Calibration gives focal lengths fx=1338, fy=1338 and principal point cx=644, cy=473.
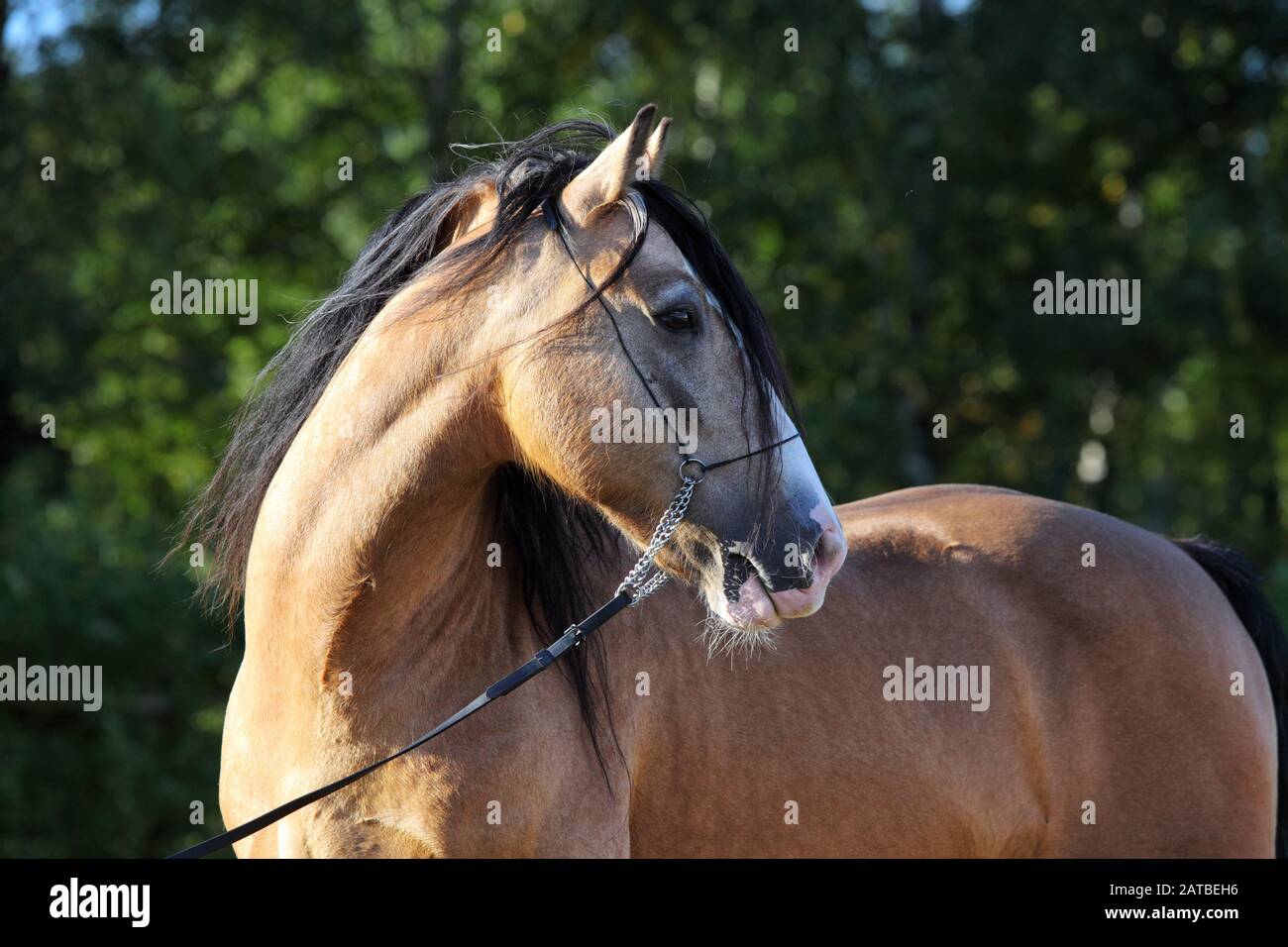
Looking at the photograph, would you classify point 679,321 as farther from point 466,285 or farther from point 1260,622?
point 1260,622

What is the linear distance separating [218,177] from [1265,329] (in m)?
13.2

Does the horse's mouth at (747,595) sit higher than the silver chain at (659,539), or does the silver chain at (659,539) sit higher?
the silver chain at (659,539)

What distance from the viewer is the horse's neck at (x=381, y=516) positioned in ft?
10.5

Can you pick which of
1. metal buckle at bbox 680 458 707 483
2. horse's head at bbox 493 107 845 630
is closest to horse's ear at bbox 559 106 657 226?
horse's head at bbox 493 107 845 630

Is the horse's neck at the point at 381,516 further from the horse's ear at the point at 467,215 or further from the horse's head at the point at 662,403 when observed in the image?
the horse's ear at the point at 467,215

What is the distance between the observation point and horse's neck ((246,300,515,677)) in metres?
3.21

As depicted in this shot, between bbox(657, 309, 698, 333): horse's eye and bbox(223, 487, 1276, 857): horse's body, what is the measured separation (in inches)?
32.2

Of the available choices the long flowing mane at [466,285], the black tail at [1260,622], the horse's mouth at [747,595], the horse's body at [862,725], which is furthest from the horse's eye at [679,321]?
the black tail at [1260,622]

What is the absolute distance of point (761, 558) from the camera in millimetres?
3090

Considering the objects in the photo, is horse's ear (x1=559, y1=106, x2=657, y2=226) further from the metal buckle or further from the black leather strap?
the black leather strap

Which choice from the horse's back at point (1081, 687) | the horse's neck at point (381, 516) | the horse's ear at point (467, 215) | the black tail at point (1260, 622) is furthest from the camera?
the black tail at point (1260, 622)

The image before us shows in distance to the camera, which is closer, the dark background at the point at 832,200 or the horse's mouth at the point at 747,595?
the horse's mouth at the point at 747,595

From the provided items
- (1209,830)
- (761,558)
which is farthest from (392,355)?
(1209,830)

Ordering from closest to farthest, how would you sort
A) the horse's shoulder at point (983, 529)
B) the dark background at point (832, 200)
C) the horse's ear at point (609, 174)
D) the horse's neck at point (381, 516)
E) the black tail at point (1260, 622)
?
the horse's ear at point (609, 174) < the horse's neck at point (381, 516) < the horse's shoulder at point (983, 529) < the black tail at point (1260, 622) < the dark background at point (832, 200)
